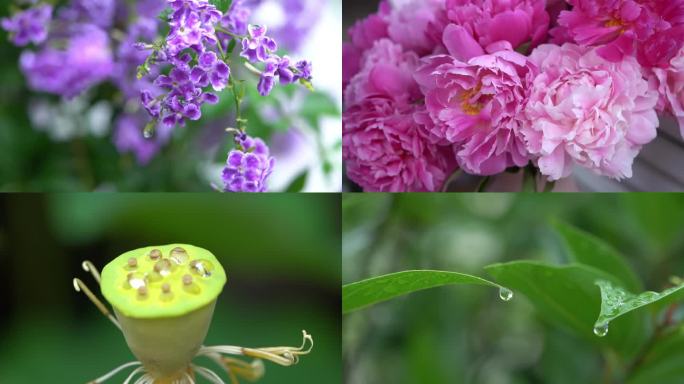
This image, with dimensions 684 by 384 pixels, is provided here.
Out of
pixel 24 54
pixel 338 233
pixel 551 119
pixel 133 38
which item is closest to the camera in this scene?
Result: pixel 551 119

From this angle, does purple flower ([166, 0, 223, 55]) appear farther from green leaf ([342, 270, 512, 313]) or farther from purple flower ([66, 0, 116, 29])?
purple flower ([66, 0, 116, 29])

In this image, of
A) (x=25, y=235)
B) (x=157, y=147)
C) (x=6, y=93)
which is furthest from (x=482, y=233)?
(x=6, y=93)

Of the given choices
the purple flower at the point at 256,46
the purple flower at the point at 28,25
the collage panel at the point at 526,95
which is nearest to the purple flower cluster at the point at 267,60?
the purple flower at the point at 256,46

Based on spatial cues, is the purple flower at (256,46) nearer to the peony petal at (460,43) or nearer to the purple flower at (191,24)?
the purple flower at (191,24)

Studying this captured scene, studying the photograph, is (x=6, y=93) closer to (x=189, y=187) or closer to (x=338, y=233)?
(x=189, y=187)

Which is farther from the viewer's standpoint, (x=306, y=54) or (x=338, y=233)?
(x=306, y=54)

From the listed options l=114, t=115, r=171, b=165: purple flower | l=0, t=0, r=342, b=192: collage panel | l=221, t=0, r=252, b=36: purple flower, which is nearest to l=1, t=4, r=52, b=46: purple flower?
l=0, t=0, r=342, b=192: collage panel

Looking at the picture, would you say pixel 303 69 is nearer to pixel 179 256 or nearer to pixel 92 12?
pixel 179 256
